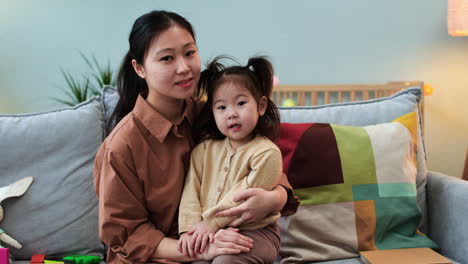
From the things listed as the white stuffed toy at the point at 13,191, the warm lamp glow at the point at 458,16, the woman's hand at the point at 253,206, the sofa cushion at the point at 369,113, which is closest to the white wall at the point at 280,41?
Result: the warm lamp glow at the point at 458,16

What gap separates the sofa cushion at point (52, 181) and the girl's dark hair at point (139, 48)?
16cm

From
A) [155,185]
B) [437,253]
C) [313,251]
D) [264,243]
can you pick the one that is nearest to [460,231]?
[437,253]

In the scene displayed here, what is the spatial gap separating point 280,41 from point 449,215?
2.07 metres

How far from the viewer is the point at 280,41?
3.21 metres

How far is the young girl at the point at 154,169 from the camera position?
1.17 m

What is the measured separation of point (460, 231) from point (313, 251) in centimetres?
46

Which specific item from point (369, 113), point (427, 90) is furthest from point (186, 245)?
point (427, 90)

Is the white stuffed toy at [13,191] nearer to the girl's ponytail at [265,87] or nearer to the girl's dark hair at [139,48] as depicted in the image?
the girl's dark hair at [139,48]

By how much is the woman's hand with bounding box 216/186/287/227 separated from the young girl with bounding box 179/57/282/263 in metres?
0.02

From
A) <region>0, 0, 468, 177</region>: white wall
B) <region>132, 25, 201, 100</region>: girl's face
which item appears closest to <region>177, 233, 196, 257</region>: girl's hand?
<region>132, 25, 201, 100</region>: girl's face

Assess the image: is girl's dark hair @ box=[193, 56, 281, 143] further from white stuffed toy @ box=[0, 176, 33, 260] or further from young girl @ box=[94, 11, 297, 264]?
white stuffed toy @ box=[0, 176, 33, 260]

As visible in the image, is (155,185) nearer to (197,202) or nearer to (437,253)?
(197,202)

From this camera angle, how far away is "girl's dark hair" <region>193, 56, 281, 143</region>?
125 cm

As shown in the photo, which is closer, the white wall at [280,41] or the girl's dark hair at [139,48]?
the girl's dark hair at [139,48]
